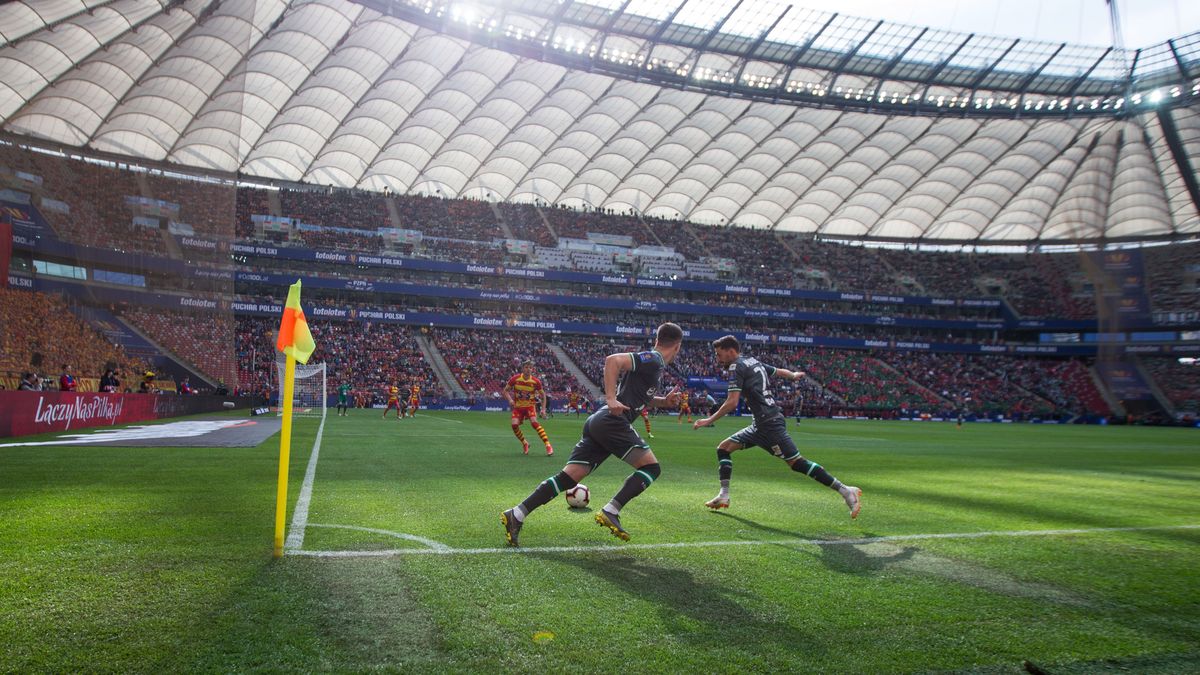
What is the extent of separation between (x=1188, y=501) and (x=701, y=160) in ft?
175

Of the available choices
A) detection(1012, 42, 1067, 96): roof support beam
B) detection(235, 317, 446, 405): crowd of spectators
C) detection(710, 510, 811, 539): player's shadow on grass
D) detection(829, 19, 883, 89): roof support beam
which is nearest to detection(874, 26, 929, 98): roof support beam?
detection(829, 19, 883, 89): roof support beam

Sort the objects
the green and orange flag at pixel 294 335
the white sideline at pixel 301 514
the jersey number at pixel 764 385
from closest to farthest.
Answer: the green and orange flag at pixel 294 335
the white sideline at pixel 301 514
the jersey number at pixel 764 385

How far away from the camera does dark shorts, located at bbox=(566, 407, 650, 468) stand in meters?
6.32

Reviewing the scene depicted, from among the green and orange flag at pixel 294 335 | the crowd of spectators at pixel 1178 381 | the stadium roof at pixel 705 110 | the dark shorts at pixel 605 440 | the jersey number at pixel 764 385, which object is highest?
the stadium roof at pixel 705 110

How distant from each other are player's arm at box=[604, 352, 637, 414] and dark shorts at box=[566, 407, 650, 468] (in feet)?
0.53

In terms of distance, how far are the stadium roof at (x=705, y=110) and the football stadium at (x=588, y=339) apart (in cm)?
34

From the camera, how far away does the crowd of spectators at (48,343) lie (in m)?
16.2

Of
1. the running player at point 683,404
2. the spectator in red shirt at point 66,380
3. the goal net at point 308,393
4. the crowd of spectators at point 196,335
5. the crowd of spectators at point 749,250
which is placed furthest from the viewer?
the crowd of spectators at point 749,250

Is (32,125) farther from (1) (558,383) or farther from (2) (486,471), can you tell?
(1) (558,383)

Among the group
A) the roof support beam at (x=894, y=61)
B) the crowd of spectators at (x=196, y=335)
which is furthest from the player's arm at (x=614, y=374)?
the roof support beam at (x=894, y=61)

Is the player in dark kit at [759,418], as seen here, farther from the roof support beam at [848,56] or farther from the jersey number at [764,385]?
the roof support beam at [848,56]

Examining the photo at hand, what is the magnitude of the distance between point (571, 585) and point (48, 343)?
20.0 metres

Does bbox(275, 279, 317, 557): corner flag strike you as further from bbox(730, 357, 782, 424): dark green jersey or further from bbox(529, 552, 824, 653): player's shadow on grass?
bbox(730, 357, 782, 424): dark green jersey

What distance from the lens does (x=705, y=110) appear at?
53.9 metres
